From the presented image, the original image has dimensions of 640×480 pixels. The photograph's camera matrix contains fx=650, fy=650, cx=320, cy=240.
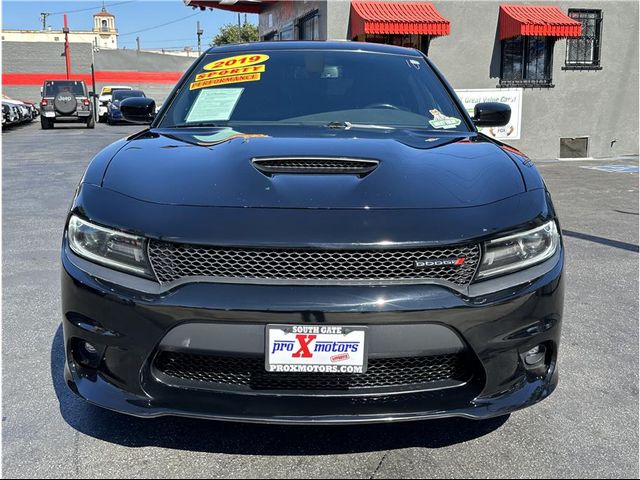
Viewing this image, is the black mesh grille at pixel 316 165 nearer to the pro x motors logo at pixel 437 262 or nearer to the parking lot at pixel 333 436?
the pro x motors logo at pixel 437 262

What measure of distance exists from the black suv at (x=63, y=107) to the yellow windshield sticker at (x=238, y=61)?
68.7 feet

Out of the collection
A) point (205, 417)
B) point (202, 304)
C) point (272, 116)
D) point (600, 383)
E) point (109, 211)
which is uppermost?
point (272, 116)

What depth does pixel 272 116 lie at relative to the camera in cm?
320

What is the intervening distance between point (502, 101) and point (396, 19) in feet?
8.90

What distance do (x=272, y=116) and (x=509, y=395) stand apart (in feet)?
5.79

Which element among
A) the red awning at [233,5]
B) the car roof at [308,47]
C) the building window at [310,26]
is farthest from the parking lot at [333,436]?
the red awning at [233,5]

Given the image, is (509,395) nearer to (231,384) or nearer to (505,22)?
(231,384)

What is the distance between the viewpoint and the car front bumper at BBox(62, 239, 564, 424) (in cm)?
195

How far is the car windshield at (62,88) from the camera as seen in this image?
23.6m

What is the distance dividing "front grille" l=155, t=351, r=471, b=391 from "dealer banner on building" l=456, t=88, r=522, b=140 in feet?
35.3

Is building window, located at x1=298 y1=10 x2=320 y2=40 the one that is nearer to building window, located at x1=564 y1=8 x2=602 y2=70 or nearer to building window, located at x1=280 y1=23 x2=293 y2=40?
building window, located at x1=280 y1=23 x2=293 y2=40

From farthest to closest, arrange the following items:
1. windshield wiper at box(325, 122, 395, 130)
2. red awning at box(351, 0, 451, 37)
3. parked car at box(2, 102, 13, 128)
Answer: parked car at box(2, 102, 13, 128) → red awning at box(351, 0, 451, 37) → windshield wiper at box(325, 122, 395, 130)

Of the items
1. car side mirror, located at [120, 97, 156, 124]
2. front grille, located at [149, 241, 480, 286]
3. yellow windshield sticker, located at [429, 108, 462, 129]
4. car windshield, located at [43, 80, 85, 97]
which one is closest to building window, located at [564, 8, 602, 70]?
yellow windshield sticker, located at [429, 108, 462, 129]

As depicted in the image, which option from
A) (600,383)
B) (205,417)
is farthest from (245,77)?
(600,383)
